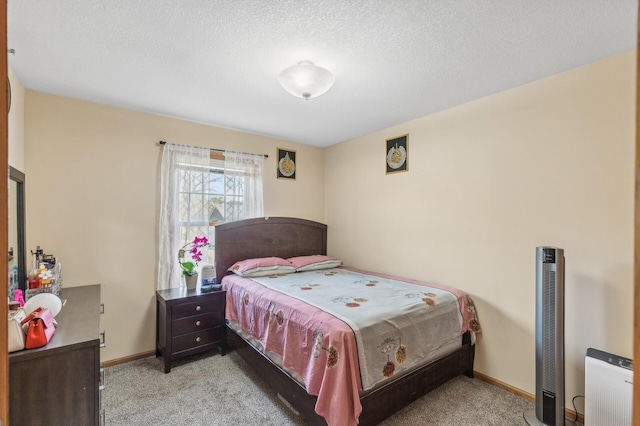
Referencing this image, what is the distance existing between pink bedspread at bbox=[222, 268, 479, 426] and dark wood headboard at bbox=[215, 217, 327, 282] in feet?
2.59

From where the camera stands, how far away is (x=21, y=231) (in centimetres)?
224

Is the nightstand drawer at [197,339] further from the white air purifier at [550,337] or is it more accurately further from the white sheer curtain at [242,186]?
the white air purifier at [550,337]

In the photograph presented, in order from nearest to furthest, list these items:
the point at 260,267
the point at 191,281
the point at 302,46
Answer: the point at 302,46 → the point at 191,281 → the point at 260,267

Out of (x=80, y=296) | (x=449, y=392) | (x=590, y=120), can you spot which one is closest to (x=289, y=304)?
(x=449, y=392)

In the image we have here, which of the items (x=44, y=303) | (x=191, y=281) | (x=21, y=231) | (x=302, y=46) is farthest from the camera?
(x=191, y=281)

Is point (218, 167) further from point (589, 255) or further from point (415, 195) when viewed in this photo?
point (589, 255)

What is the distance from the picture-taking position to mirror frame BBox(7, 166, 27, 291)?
2129 millimetres

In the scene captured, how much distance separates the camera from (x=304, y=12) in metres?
1.50

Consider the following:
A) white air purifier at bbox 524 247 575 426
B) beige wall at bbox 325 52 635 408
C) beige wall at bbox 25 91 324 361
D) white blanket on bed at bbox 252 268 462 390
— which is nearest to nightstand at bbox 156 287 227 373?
beige wall at bbox 25 91 324 361

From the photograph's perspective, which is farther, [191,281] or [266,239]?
[266,239]

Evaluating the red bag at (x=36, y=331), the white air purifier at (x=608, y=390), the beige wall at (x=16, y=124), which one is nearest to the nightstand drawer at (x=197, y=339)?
the red bag at (x=36, y=331)

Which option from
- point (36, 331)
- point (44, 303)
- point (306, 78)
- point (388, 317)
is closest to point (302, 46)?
point (306, 78)

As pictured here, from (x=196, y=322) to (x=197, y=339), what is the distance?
0.55 ft

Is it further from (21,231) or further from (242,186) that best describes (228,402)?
(242,186)
